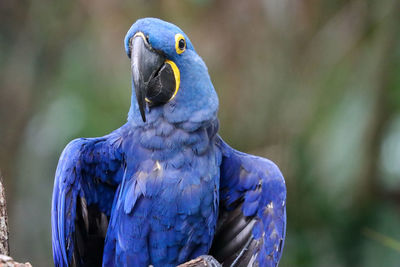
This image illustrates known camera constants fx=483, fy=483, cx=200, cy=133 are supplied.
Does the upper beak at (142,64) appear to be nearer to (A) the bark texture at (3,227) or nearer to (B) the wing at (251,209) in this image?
(B) the wing at (251,209)

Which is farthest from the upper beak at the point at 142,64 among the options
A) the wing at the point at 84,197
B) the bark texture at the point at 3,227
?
the bark texture at the point at 3,227

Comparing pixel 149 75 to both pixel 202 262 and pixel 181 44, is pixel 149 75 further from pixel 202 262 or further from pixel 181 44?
pixel 202 262

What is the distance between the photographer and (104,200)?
2.41 meters

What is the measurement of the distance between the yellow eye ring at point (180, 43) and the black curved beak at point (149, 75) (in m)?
0.08

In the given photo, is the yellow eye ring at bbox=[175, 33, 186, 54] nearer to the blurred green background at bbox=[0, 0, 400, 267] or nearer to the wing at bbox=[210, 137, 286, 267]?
the wing at bbox=[210, 137, 286, 267]

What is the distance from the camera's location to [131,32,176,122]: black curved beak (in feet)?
6.59

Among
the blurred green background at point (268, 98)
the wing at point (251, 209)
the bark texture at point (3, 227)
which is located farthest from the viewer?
the blurred green background at point (268, 98)

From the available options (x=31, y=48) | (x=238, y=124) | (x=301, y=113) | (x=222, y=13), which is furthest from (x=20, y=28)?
(x=301, y=113)

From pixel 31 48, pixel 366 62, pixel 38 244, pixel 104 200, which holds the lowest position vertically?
pixel 38 244

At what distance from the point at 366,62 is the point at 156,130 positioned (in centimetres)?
237

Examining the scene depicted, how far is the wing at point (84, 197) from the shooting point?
7.20 ft

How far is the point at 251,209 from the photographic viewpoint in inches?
94.8

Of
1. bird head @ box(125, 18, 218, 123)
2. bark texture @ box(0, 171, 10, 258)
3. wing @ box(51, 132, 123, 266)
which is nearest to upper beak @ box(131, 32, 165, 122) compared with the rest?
bird head @ box(125, 18, 218, 123)

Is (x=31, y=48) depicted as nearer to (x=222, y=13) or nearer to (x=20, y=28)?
(x=20, y=28)
